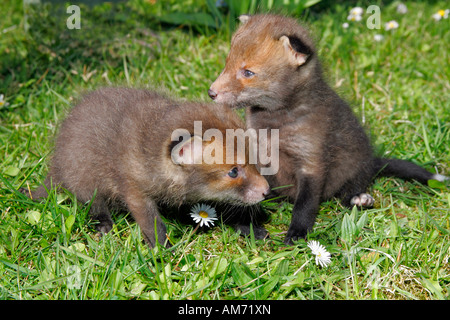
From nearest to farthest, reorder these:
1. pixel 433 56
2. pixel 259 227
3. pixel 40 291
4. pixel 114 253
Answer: pixel 40 291
pixel 114 253
pixel 259 227
pixel 433 56

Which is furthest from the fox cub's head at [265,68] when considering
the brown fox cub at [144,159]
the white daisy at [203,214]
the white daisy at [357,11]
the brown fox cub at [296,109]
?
the white daisy at [357,11]

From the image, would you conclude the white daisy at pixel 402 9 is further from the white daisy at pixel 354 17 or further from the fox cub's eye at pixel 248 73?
the fox cub's eye at pixel 248 73

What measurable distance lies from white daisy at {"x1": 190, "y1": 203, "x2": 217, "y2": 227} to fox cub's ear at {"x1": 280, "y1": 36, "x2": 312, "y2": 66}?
122 centimetres

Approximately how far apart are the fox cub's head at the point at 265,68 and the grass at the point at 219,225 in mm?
621

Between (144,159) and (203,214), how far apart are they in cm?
61

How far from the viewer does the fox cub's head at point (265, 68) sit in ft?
12.2

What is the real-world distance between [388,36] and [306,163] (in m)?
3.36

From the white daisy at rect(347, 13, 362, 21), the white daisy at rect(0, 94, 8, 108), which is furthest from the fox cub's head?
the white daisy at rect(347, 13, 362, 21)

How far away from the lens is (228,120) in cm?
330

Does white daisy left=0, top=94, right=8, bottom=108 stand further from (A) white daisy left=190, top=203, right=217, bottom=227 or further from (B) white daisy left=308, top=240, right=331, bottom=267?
(B) white daisy left=308, top=240, right=331, bottom=267

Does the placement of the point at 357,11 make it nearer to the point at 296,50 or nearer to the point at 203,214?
the point at 296,50

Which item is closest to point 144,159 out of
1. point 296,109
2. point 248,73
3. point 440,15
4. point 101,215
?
point 101,215
